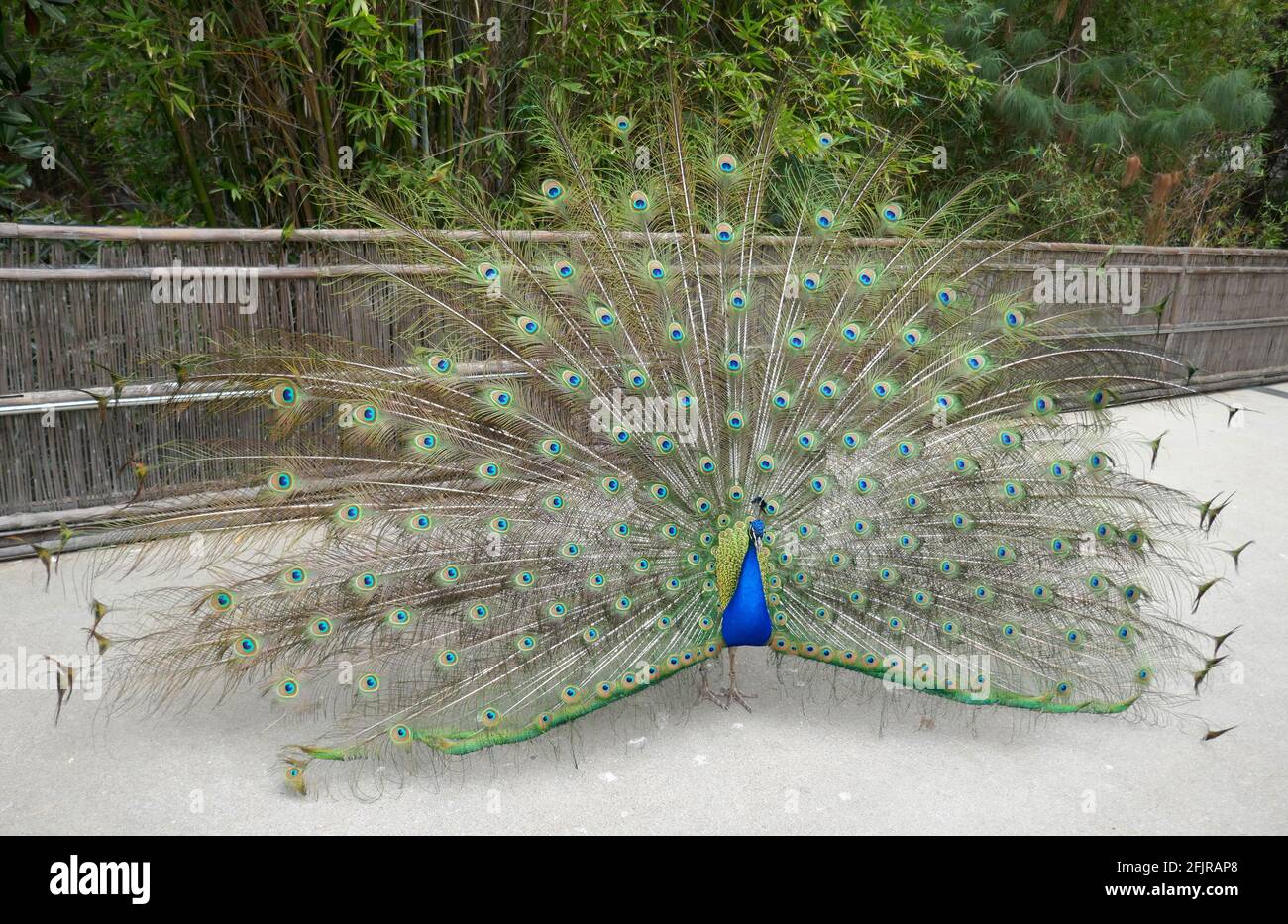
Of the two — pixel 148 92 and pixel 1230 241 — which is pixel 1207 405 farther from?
pixel 148 92

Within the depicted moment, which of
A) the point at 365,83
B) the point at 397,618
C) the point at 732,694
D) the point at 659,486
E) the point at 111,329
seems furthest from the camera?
the point at 365,83

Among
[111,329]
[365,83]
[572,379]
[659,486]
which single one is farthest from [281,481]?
[365,83]

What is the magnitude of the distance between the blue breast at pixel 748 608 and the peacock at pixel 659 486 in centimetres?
1

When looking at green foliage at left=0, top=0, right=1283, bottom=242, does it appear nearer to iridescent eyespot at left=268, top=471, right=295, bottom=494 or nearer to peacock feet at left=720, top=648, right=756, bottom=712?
iridescent eyespot at left=268, top=471, right=295, bottom=494

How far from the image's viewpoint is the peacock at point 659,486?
339cm

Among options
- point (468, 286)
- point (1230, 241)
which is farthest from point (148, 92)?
point (1230, 241)

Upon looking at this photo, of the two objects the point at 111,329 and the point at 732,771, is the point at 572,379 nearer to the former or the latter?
the point at 732,771

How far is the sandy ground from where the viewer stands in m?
3.26

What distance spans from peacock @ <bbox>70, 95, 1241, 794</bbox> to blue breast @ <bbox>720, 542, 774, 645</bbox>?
11 mm

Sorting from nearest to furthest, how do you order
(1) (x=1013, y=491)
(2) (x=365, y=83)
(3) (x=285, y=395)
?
(3) (x=285, y=395) → (1) (x=1013, y=491) → (2) (x=365, y=83)

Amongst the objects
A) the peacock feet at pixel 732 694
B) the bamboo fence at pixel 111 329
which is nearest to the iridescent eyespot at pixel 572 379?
the peacock feet at pixel 732 694

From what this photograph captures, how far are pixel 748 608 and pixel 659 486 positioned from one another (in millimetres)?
533

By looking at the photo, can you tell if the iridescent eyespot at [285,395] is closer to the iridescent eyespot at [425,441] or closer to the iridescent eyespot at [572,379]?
the iridescent eyespot at [425,441]

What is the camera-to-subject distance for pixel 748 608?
11.3 feet
